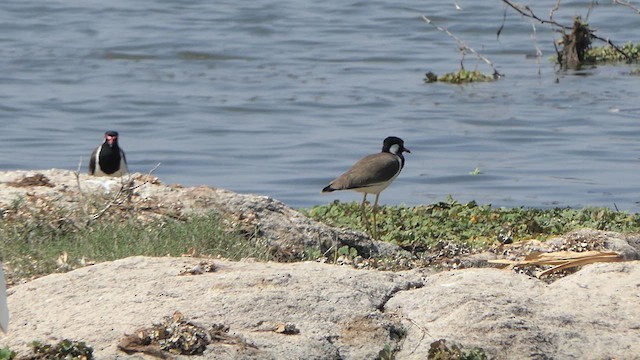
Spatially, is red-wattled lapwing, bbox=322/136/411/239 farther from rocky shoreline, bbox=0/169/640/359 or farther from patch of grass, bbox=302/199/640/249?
rocky shoreline, bbox=0/169/640/359

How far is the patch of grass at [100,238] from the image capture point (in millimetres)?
7254

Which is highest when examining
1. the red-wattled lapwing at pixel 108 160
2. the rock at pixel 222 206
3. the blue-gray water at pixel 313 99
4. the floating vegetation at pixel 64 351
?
the floating vegetation at pixel 64 351

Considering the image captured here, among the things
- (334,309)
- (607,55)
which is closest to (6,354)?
(334,309)

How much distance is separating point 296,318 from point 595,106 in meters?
15.8

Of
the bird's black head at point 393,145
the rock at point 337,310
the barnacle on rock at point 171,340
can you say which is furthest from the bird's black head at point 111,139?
the barnacle on rock at point 171,340

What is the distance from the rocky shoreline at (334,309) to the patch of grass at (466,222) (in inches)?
101

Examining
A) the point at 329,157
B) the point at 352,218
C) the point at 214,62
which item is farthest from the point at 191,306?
the point at 214,62

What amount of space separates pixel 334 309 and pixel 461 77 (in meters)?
17.5

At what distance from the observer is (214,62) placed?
26469mm

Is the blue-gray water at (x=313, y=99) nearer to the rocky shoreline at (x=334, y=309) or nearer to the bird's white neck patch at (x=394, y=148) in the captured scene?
the bird's white neck patch at (x=394, y=148)

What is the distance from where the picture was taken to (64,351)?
5.16 metres

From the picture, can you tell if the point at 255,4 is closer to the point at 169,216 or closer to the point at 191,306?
the point at 169,216

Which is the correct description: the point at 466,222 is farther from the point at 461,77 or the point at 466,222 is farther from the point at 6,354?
the point at 461,77

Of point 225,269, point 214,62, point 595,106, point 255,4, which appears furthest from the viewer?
point 255,4
